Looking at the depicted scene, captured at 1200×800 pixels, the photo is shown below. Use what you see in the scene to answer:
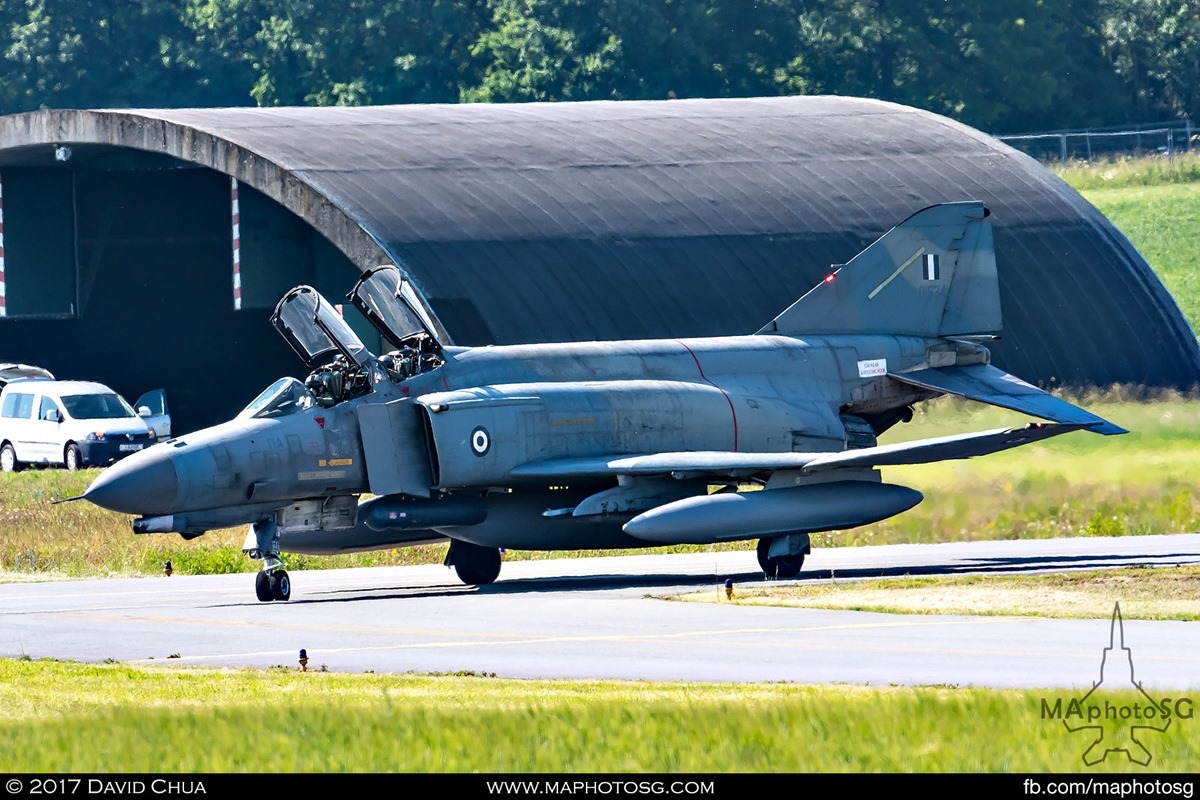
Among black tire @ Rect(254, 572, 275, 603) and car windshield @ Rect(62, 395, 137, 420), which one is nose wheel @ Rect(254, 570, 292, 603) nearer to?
black tire @ Rect(254, 572, 275, 603)

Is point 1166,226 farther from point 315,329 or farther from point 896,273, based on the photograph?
point 315,329

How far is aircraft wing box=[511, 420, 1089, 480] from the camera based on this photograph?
20.9m

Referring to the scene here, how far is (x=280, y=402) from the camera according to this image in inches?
822

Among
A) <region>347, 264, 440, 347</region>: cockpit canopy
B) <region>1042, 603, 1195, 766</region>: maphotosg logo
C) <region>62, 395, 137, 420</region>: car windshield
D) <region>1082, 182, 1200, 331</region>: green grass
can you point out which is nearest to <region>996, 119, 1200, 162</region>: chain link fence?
→ <region>1082, 182, 1200, 331</region>: green grass

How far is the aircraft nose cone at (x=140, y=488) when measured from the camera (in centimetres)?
1950

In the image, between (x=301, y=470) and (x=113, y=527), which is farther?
(x=113, y=527)

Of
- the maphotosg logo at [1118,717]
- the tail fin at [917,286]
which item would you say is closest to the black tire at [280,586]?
the tail fin at [917,286]

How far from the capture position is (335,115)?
3881 cm

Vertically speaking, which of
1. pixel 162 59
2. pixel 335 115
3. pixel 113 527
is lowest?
pixel 113 527

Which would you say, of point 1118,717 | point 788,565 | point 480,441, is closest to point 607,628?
point 480,441

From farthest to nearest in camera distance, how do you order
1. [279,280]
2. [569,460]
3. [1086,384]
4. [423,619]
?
[279,280]
[1086,384]
[569,460]
[423,619]
